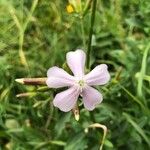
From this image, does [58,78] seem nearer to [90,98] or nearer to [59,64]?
[90,98]

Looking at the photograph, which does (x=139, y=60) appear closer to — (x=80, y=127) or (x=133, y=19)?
(x=133, y=19)

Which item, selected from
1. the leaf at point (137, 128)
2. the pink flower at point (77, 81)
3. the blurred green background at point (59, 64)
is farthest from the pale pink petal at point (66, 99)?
the leaf at point (137, 128)

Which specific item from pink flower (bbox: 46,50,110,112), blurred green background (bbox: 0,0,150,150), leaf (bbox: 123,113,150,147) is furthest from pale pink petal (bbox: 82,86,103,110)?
leaf (bbox: 123,113,150,147)

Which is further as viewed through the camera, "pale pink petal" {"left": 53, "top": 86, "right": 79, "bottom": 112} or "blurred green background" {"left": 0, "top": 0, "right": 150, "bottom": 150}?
"blurred green background" {"left": 0, "top": 0, "right": 150, "bottom": 150}

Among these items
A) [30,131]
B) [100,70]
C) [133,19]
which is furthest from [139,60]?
[100,70]

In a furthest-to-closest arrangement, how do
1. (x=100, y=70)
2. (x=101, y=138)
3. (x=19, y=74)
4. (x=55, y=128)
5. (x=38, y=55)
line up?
(x=38, y=55)
(x=19, y=74)
(x=55, y=128)
(x=101, y=138)
(x=100, y=70)

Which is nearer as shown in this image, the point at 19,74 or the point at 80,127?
the point at 80,127

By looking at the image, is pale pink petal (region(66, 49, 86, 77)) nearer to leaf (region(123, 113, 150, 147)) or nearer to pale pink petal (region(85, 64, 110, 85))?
pale pink petal (region(85, 64, 110, 85))
